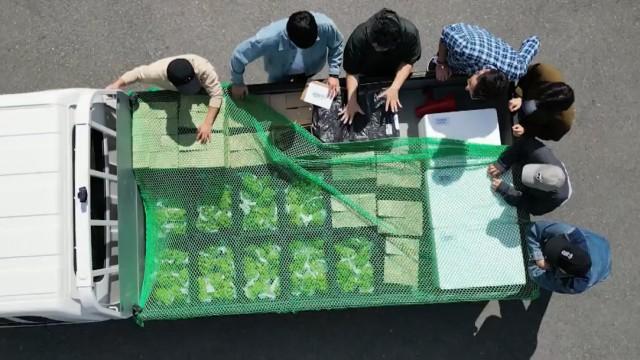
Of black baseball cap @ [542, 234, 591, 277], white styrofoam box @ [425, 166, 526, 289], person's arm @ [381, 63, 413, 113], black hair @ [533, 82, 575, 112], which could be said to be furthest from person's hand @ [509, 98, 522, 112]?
black baseball cap @ [542, 234, 591, 277]

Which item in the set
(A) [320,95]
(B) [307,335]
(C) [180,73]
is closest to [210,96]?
(C) [180,73]

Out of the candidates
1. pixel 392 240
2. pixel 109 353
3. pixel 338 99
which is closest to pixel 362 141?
pixel 338 99

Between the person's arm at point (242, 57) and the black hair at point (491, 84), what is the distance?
1737 mm

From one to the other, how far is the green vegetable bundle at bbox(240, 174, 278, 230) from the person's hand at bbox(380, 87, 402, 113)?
1173 mm

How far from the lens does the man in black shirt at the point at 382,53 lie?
3553 mm

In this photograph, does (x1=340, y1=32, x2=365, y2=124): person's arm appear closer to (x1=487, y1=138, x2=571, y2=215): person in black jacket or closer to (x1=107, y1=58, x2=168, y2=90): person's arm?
(x1=487, y1=138, x2=571, y2=215): person in black jacket

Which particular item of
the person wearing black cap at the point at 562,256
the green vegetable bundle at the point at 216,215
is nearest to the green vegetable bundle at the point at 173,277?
the green vegetable bundle at the point at 216,215

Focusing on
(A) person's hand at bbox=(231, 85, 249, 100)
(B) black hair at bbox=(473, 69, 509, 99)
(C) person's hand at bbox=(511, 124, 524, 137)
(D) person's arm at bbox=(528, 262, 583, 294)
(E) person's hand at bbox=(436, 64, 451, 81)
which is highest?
(E) person's hand at bbox=(436, 64, 451, 81)

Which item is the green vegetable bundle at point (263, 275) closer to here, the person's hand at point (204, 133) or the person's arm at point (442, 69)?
the person's hand at point (204, 133)

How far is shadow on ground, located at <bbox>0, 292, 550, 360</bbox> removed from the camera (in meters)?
4.67

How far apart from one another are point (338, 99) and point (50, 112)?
7.19ft

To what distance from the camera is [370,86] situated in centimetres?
406

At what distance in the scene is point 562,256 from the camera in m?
3.46

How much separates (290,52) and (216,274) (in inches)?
76.1
